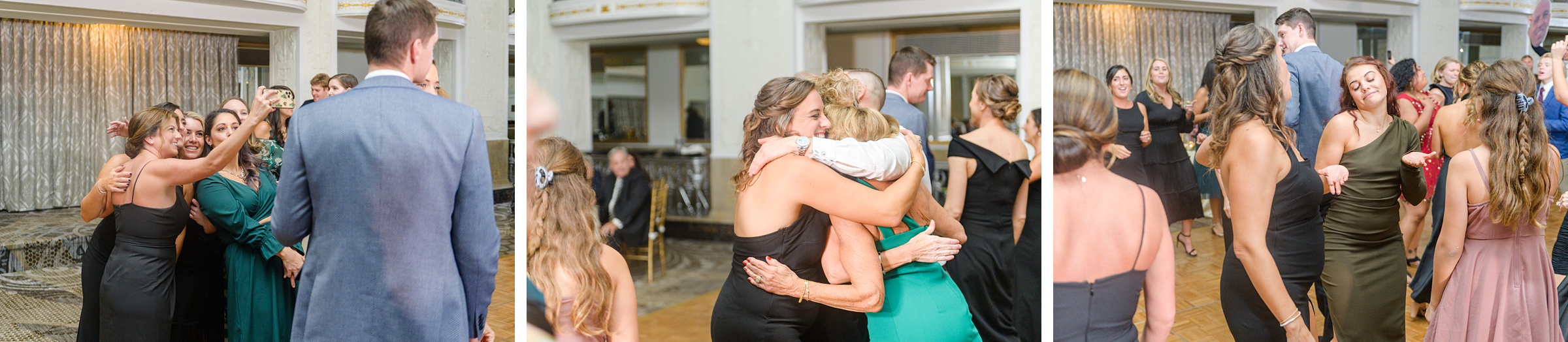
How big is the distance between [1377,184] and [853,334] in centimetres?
152

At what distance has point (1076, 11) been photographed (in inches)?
93.4

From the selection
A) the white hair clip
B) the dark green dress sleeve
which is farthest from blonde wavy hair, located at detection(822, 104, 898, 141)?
the dark green dress sleeve

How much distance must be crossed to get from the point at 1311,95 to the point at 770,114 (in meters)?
1.49

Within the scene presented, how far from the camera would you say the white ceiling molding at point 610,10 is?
9.12 ft

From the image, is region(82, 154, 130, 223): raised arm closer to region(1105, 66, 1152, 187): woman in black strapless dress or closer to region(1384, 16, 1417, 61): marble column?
region(1105, 66, 1152, 187): woman in black strapless dress

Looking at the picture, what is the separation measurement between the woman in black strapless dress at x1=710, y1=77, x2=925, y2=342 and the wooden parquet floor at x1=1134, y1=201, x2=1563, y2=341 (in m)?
0.82

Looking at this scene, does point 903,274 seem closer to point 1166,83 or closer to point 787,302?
point 787,302

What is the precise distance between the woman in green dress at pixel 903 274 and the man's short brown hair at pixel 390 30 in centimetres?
104

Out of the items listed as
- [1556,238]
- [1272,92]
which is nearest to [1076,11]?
[1272,92]

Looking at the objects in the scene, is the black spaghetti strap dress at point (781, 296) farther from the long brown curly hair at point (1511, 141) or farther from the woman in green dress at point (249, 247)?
the long brown curly hair at point (1511, 141)

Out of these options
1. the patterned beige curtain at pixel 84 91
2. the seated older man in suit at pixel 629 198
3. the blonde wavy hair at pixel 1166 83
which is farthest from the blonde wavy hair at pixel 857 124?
the seated older man in suit at pixel 629 198

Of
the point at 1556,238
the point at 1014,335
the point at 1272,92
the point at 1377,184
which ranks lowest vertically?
the point at 1014,335

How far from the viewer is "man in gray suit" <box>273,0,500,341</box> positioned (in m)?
1.91

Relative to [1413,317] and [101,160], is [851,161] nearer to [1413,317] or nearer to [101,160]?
[1413,317]
